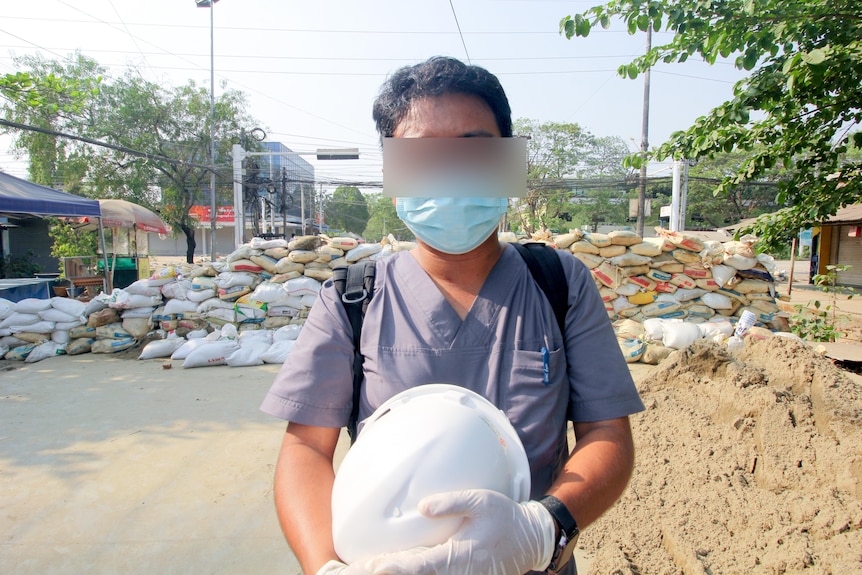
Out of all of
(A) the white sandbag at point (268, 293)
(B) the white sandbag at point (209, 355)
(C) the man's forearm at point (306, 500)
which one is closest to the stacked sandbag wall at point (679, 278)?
(A) the white sandbag at point (268, 293)

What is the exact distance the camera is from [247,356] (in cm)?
568

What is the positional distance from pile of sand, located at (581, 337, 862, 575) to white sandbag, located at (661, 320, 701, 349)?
2.41m

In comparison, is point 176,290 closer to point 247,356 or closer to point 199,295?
→ point 199,295

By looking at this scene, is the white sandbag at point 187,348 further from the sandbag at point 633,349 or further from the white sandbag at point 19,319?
the sandbag at point 633,349

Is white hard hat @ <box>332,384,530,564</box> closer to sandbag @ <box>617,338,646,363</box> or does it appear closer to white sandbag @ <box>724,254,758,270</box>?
sandbag @ <box>617,338,646,363</box>

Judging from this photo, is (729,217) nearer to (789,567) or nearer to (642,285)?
(642,285)

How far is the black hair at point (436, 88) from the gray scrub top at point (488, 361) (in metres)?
0.41

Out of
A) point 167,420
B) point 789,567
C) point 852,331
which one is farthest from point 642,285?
point 167,420

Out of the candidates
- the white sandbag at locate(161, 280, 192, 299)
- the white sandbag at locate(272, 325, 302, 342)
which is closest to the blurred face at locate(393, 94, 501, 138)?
the white sandbag at locate(272, 325, 302, 342)

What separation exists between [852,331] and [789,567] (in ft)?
26.5

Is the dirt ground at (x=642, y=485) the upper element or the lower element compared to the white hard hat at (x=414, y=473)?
lower

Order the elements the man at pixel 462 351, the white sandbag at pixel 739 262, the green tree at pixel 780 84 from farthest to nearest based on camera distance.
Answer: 1. the white sandbag at pixel 739 262
2. the green tree at pixel 780 84
3. the man at pixel 462 351

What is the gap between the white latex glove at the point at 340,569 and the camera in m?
0.68

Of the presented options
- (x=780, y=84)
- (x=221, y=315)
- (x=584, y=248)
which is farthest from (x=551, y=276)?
(x=221, y=315)
